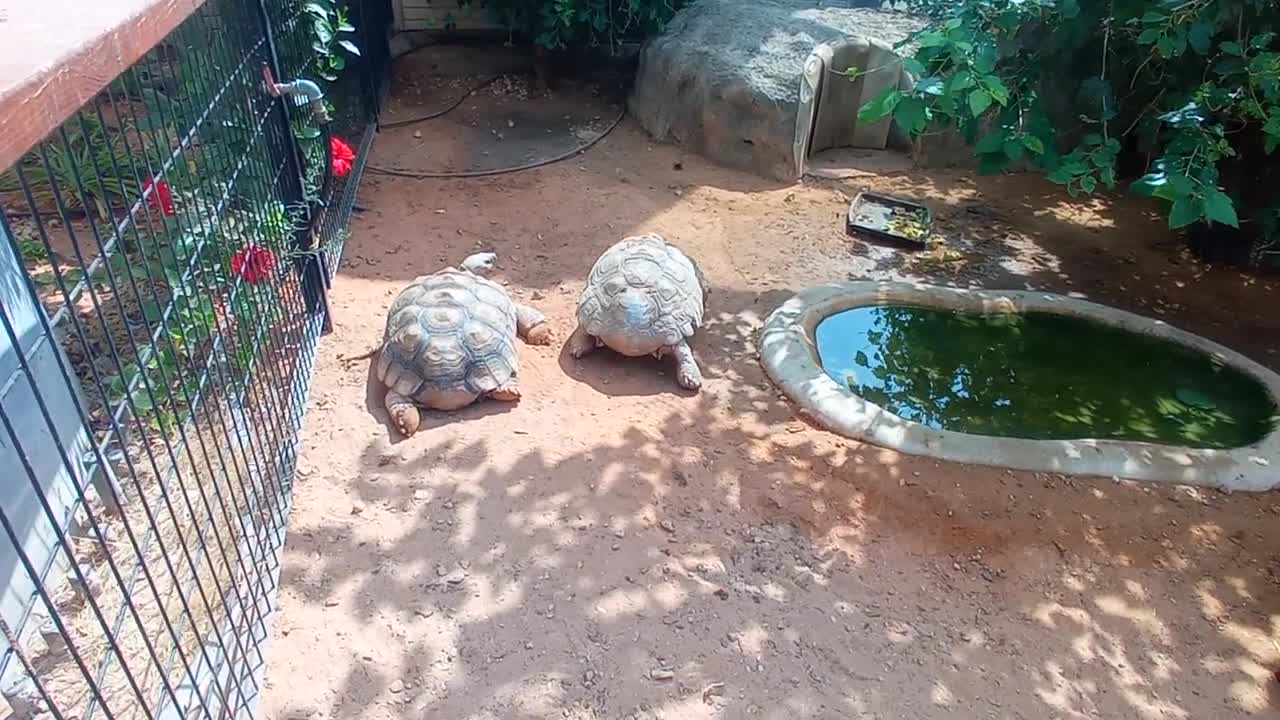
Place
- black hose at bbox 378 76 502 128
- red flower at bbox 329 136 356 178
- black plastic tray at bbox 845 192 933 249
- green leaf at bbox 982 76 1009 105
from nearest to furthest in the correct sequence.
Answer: green leaf at bbox 982 76 1009 105 → red flower at bbox 329 136 356 178 → black plastic tray at bbox 845 192 933 249 → black hose at bbox 378 76 502 128

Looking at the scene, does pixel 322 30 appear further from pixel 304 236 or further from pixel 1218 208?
pixel 1218 208

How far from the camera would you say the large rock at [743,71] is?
5.76 metres

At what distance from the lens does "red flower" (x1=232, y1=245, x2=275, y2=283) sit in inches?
109

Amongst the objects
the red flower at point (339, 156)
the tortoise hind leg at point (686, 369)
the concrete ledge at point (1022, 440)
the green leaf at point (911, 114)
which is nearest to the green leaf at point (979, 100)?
the green leaf at point (911, 114)

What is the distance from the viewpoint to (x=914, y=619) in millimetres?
2664

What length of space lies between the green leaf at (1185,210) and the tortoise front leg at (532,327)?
2.60m

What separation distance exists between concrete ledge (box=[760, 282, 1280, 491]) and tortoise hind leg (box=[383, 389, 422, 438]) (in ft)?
5.06

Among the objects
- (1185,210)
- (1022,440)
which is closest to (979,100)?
(1185,210)

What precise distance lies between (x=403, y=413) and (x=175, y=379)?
791mm

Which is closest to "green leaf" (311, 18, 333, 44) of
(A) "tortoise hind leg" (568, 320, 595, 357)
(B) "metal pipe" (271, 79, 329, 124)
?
(B) "metal pipe" (271, 79, 329, 124)

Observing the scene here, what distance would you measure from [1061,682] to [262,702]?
2.30 metres

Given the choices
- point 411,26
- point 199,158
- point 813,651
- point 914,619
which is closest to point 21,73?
point 199,158

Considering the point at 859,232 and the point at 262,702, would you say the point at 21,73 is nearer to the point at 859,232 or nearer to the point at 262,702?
the point at 262,702

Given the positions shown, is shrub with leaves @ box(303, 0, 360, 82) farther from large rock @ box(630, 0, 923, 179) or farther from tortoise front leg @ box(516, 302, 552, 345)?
large rock @ box(630, 0, 923, 179)
